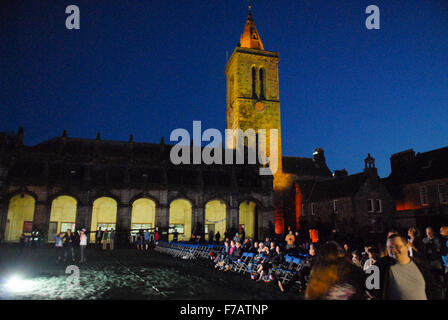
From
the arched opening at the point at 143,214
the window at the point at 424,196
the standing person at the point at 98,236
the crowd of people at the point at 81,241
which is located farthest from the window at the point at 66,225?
the window at the point at 424,196

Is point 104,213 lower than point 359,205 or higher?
lower

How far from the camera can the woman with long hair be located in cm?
330

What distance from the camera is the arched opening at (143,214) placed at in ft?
112

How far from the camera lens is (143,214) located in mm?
34688

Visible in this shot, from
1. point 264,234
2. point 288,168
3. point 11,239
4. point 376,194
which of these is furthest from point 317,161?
point 11,239

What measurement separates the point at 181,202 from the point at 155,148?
7676 millimetres

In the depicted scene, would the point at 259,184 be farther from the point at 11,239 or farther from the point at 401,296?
the point at 401,296

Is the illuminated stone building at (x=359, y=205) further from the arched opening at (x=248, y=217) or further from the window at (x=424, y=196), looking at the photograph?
the arched opening at (x=248, y=217)

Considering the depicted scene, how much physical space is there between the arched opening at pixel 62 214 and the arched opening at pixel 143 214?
6.01 meters

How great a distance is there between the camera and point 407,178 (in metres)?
37.1

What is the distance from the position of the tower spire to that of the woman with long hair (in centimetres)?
4799

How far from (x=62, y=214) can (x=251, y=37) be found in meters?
36.2

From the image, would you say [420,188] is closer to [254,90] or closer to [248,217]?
[248,217]

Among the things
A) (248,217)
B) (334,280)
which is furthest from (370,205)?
(334,280)
